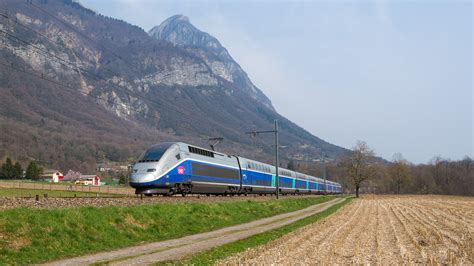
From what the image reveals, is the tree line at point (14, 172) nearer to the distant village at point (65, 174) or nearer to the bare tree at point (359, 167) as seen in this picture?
the distant village at point (65, 174)

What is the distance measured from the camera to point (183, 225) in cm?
2712

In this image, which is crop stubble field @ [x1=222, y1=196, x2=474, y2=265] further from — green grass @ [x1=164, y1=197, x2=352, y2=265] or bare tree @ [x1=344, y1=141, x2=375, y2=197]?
bare tree @ [x1=344, y1=141, x2=375, y2=197]

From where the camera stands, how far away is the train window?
1740 inches

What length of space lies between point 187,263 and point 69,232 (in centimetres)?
610

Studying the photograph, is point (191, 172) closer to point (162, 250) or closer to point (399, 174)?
point (162, 250)

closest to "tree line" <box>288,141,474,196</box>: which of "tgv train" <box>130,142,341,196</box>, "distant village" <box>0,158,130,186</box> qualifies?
"distant village" <box>0,158,130,186</box>

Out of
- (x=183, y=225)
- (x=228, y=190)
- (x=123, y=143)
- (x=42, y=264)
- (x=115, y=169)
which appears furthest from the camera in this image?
(x=123, y=143)

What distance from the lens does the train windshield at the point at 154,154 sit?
38906 millimetres

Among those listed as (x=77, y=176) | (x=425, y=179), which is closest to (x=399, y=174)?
(x=425, y=179)

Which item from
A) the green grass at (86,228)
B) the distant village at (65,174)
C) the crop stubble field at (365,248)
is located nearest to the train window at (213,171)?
the green grass at (86,228)

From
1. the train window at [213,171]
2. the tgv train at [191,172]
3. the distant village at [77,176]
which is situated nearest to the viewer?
the tgv train at [191,172]

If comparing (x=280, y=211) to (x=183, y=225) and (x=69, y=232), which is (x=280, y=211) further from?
(x=69, y=232)

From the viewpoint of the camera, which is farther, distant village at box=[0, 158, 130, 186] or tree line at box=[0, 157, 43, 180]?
distant village at box=[0, 158, 130, 186]

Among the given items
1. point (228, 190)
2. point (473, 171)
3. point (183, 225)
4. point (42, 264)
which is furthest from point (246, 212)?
point (473, 171)
